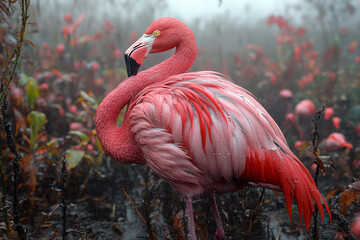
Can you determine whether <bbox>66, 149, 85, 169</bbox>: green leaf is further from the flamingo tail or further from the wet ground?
the flamingo tail

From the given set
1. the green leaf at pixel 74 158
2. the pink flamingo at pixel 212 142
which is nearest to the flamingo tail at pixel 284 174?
the pink flamingo at pixel 212 142

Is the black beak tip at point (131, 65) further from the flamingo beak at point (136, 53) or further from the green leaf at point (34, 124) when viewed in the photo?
the green leaf at point (34, 124)

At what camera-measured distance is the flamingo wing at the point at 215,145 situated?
159 centimetres

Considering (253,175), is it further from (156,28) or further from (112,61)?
(112,61)

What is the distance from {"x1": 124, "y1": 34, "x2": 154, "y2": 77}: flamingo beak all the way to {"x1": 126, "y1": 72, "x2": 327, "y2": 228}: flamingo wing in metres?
0.29

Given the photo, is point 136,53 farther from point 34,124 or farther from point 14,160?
point 34,124

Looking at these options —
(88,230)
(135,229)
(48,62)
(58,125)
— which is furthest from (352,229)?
(48,62)

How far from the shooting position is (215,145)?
1.60 meters

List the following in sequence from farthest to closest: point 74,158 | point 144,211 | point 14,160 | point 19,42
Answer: point 74,158
point 144,211
point 14,160
point 19,42

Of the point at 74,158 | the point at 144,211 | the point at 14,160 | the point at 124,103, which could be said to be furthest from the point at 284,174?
the point at 74,158

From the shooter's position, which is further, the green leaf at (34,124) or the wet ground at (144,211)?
the green leaf at (34,124)

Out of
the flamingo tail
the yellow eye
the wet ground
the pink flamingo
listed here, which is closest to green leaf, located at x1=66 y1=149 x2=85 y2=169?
the wet ground

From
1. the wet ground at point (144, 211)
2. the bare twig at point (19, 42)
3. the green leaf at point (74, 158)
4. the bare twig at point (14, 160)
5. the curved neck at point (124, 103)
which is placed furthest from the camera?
the green leaf at point (74, 158)

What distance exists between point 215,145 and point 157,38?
0.78 m
